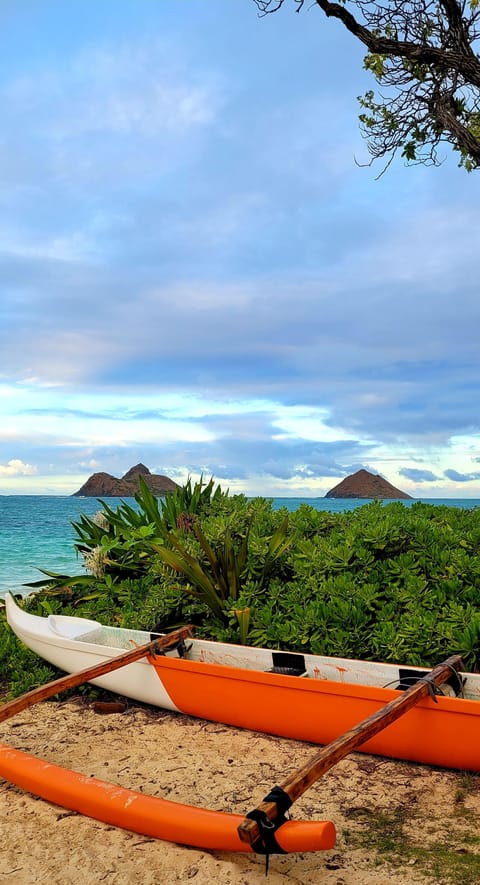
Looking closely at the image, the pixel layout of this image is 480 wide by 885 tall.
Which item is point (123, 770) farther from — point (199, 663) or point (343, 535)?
point (343, 535)

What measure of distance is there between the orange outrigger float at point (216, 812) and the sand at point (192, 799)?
0.12 meters

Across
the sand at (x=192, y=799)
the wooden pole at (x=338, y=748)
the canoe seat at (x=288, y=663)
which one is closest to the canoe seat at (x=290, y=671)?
the canoe seat at (x=288, y=663)

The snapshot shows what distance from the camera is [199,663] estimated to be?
460cm

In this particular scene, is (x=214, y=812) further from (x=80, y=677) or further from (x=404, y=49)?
(x=404, y=49)

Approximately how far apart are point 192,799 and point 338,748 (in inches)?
42.5

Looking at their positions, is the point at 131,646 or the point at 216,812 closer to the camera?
the point at 216,812

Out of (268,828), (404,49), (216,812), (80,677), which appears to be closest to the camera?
(268,828)

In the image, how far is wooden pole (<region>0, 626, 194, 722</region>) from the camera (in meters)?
4.22

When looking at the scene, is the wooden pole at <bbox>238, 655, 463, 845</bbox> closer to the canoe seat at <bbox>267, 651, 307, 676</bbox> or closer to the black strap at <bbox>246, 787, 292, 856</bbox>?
the black strap at <bbox>246, 787, 292, 856</bbox>

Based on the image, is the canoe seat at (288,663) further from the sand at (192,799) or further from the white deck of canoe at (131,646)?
the sand at (192,799)

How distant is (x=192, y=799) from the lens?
3.67 meters

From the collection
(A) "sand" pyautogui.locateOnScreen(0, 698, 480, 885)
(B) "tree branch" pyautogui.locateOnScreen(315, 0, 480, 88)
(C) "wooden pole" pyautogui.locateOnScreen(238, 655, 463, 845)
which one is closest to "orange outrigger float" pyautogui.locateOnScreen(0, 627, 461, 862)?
(C) "wooden pole" pyautogui.locateOnScreen(238, 655, 463, 845)

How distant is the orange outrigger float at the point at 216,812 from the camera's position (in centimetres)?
259

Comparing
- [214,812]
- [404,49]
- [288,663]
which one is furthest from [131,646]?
[404,49]
